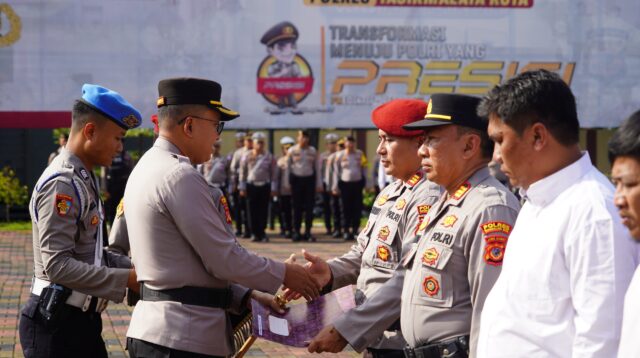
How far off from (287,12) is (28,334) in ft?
59.1

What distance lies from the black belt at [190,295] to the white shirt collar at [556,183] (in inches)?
64.0

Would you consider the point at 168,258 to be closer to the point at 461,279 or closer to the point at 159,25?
the point at 461,279

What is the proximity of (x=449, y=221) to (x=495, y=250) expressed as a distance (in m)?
0.28

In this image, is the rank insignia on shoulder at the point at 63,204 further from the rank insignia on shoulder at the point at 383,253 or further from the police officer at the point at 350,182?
the police officer at the point at 350,182

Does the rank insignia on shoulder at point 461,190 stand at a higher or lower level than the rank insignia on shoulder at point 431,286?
higher

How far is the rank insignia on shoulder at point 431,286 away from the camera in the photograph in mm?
3799

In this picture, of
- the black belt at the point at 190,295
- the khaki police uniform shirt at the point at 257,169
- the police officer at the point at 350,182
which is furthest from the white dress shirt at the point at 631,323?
the police officer at the point at 350,182

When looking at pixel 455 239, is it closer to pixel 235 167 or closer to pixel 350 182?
pixel 350 182

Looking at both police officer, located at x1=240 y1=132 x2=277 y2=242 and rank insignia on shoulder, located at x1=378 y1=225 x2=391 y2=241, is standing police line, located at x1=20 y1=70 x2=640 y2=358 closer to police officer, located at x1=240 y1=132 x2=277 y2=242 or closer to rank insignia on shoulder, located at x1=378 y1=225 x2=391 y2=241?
rank insignia on shoulder, located at x1=378 y1=225 x2=391 y2=241

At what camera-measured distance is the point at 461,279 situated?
3.76 metres

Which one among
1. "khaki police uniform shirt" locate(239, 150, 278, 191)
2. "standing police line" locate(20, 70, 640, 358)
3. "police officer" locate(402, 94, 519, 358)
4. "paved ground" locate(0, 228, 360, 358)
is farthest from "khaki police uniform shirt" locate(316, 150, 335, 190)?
"police officer" locate(402, 94, 519, 358)

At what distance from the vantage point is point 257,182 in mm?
19484

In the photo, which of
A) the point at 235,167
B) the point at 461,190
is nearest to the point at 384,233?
the point at 461,190

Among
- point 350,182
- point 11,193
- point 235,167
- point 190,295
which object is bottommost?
point 11,193
